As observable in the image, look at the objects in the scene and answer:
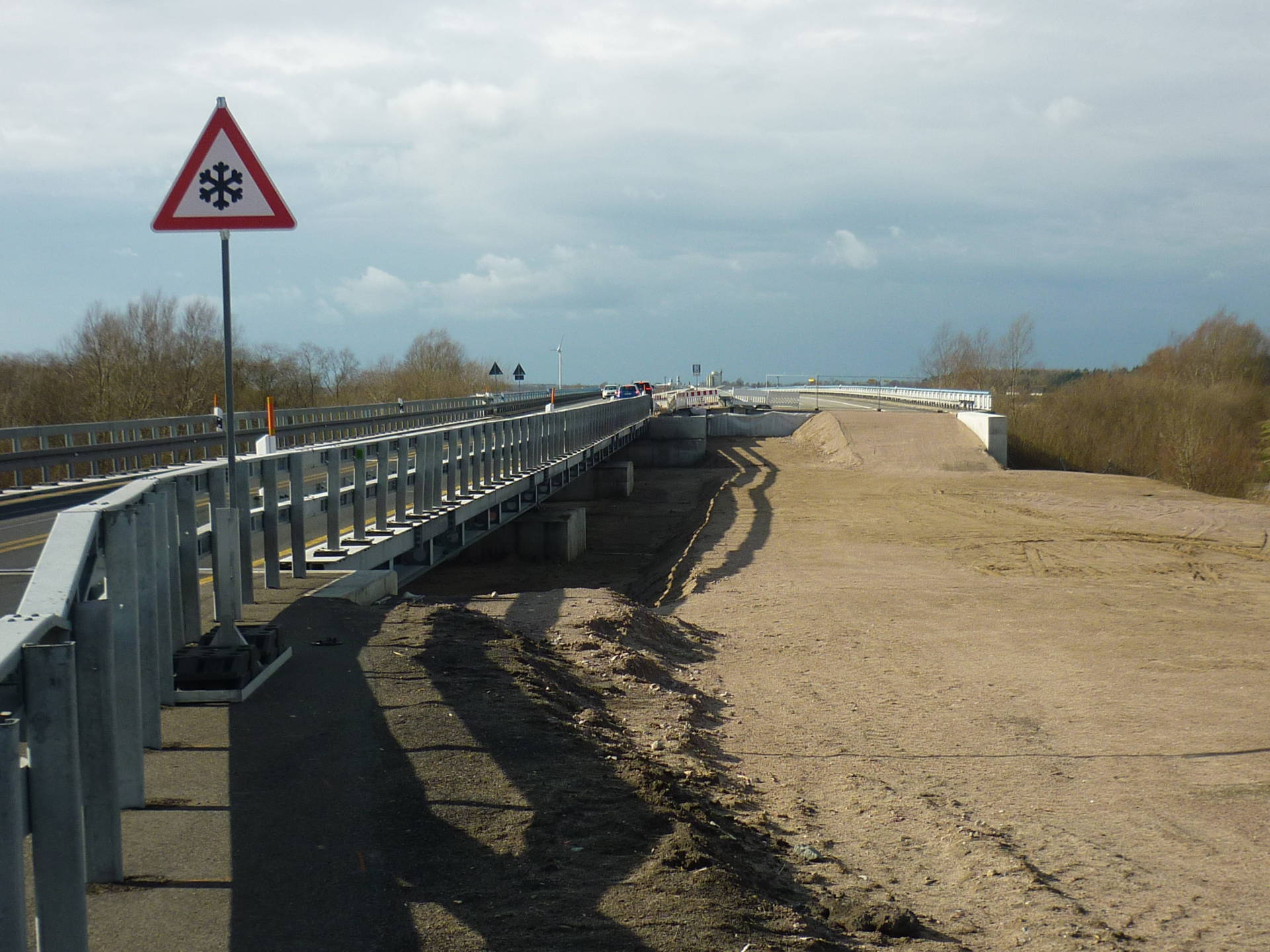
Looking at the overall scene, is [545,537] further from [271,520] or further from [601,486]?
[271,520]

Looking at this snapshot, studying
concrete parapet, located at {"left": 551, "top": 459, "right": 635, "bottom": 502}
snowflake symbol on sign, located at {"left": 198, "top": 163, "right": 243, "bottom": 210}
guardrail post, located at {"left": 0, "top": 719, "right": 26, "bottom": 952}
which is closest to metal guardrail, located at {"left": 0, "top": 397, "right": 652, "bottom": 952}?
guardrail post, located at {"left": 0, "top": 719, "right": 26, "bottom": 952}

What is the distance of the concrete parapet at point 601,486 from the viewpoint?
132 feet

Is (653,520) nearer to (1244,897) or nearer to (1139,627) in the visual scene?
(1139,627)

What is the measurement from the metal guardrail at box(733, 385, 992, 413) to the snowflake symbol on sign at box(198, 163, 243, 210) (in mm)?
53712

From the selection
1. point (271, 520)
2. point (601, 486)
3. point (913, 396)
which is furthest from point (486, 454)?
point (913, 396)

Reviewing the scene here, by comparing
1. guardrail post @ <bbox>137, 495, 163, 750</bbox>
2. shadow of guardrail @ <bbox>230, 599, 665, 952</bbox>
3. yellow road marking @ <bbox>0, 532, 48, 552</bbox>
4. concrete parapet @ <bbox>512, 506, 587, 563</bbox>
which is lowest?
concrete parapet @ <bbox>512, 506, 587, 563</bbox>

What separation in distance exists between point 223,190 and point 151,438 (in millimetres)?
27953

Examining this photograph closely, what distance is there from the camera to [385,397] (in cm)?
7038

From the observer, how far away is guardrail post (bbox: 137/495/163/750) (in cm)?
538

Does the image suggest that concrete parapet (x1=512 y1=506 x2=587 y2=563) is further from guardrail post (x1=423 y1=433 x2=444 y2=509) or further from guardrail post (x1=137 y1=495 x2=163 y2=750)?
guardrail post (x1=137 y1=495 x2=163 y2=750)

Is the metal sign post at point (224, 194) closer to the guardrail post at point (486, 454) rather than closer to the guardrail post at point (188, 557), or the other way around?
the guardrail post at point (188, 557)

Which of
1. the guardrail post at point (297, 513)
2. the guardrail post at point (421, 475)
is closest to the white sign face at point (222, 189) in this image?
the guardrail post at point (297, 513)

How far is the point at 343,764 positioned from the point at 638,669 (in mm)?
5606

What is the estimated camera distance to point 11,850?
2492 mm
